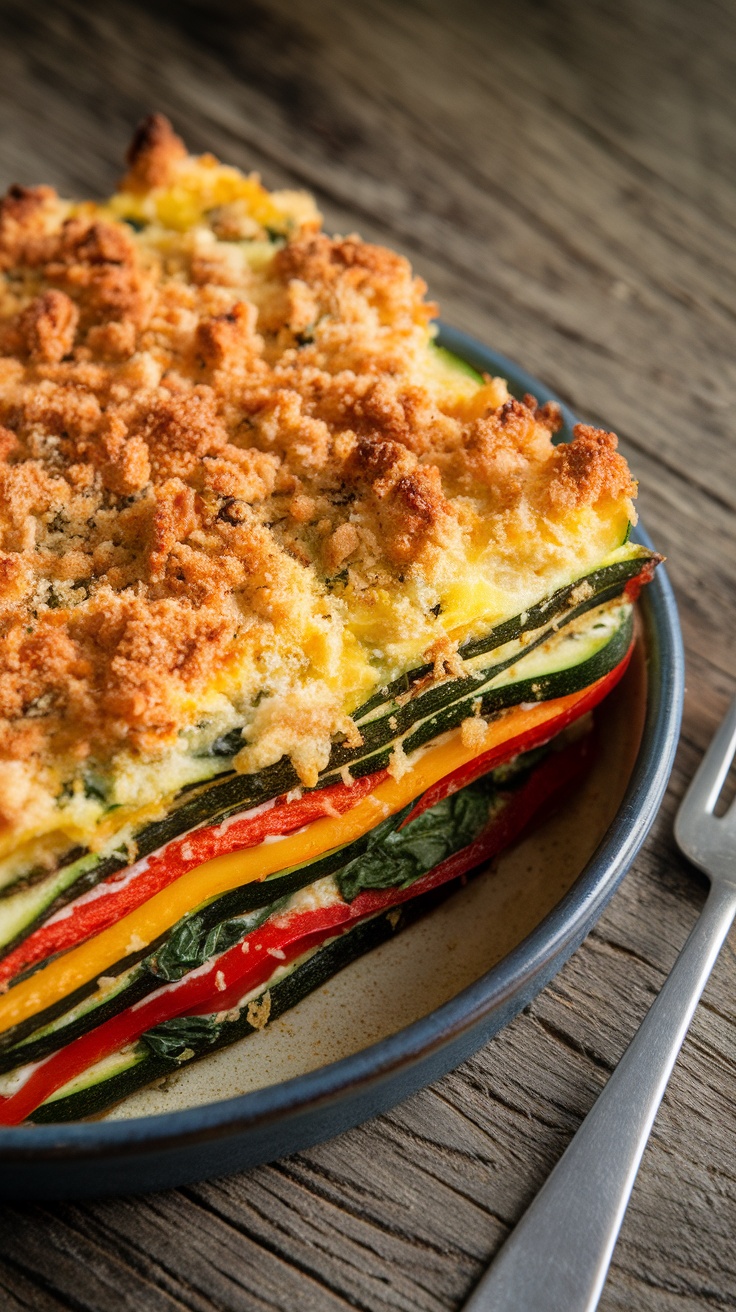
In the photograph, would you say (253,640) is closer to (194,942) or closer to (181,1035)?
(194,942)

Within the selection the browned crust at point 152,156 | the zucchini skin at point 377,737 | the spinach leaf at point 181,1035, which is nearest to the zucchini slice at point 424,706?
the zucchini skin at point 377,737

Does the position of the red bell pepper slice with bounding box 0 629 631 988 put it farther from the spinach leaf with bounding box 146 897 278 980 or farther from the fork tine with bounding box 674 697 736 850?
the fork tine with bounding box 674 697 736 850

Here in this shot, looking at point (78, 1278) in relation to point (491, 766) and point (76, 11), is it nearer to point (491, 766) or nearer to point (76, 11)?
point (491, 766)

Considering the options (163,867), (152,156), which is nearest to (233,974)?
(163,867)

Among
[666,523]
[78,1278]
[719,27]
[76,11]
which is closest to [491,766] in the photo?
[78,1278]

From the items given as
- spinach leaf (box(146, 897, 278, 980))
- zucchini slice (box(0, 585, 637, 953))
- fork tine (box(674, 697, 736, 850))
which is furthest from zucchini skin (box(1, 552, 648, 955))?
fork tine (box(674, 697, 736, 850))
